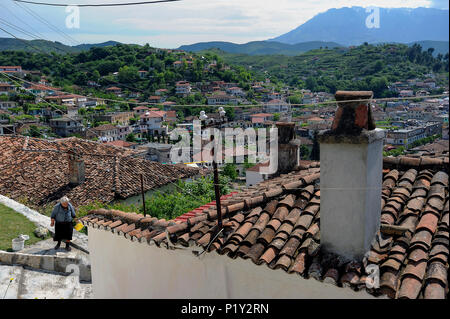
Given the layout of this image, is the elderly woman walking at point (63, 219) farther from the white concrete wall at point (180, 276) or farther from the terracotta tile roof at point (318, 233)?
the terracotta tile roof at point (318, 233)

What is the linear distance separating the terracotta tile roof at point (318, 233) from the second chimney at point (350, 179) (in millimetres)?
173

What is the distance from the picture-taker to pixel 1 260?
21.7 feet

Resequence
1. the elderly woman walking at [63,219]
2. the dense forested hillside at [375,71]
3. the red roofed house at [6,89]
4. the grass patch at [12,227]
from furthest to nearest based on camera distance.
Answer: the red roofed house at [6,89], the dense forested hillside at [375,71], the grass patch at [12,227], the elderly woman walking at [63,219]

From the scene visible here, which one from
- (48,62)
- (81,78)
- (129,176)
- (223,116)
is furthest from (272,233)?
(48,62)

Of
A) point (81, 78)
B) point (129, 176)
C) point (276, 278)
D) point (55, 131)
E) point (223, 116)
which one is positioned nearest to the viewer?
point (276, 278)

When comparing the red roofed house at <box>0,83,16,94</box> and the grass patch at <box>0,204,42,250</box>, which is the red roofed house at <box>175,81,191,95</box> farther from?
the grass patch at <box>0,204,42,250</box>

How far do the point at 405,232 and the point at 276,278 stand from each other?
4.01ft

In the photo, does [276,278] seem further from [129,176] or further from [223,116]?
[129,176]

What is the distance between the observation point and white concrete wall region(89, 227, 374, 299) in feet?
12.1

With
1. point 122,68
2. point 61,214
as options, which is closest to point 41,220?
point 61,214

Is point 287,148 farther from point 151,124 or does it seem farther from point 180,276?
point 151,124

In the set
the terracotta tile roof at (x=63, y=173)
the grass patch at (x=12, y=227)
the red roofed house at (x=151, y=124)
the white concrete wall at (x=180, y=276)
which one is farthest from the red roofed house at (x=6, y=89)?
the white concrete wall at (x=180, y=276)

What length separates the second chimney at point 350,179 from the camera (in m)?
3.45

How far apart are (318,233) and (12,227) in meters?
6.86
